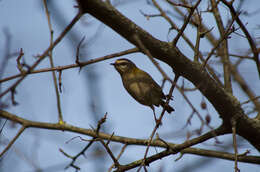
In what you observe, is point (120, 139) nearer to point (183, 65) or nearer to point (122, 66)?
point (183, 65)

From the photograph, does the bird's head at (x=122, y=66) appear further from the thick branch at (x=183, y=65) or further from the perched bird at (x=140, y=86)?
the thick branch at (x=183, y=65)

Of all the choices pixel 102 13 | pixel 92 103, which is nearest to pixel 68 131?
pixel 92 103

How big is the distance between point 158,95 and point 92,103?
3.91 meters

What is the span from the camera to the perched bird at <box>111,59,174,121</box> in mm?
6520

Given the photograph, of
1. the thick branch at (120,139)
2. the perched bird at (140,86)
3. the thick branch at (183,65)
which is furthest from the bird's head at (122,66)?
the thick branch at (183,65)

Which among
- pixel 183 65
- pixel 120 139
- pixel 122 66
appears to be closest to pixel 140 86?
pixel 122 66

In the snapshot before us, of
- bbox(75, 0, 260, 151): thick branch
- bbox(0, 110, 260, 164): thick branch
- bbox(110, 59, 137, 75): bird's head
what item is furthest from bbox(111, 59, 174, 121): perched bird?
bbox(75, 0, 260, 151): thick branch

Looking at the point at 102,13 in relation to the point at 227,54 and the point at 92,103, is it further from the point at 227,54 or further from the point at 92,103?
the point at 227,54

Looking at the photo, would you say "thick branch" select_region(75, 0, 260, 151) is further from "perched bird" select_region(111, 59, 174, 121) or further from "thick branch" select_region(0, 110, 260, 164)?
"perched bird" select_region(111, 59, 174, 121)

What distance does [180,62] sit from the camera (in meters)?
3.64

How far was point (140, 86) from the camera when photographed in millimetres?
6609

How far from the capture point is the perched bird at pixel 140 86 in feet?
21.4

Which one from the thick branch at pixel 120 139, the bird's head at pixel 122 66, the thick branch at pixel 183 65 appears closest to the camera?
the thick branch at pixel 183 65

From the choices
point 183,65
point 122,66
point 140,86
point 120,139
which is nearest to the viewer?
point 183,65
